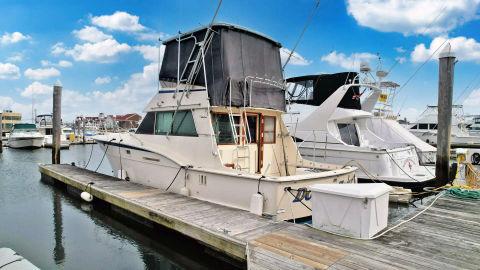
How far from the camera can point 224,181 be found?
22.6 ft

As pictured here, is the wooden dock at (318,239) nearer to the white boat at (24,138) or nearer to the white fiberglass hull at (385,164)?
the white fiberglass hull at (385,164)

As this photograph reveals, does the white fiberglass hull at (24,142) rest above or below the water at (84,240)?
above

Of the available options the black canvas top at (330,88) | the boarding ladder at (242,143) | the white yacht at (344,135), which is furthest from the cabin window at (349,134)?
the boarding ladder at (242,143)

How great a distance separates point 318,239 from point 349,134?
1034cm

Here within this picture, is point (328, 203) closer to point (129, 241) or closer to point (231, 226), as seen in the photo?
point (231, 226)

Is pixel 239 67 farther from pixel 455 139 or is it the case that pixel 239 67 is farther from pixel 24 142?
pixel 24 142

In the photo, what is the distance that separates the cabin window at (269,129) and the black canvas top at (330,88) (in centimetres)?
675

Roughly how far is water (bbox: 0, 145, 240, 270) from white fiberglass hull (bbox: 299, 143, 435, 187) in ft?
22.9

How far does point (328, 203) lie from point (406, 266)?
1.39 meters

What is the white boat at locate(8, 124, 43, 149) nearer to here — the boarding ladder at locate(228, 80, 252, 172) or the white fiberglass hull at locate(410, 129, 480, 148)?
the boarding ladder at locate(228, 80, 252, 172)

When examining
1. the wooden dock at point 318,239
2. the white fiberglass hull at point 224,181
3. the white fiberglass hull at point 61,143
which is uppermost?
Answer: the white fiberglass hull at point 224,181

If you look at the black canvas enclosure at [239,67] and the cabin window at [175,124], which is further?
the cabin window at [175,124]

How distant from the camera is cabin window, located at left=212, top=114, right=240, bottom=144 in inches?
303

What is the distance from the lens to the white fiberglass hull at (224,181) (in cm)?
619
